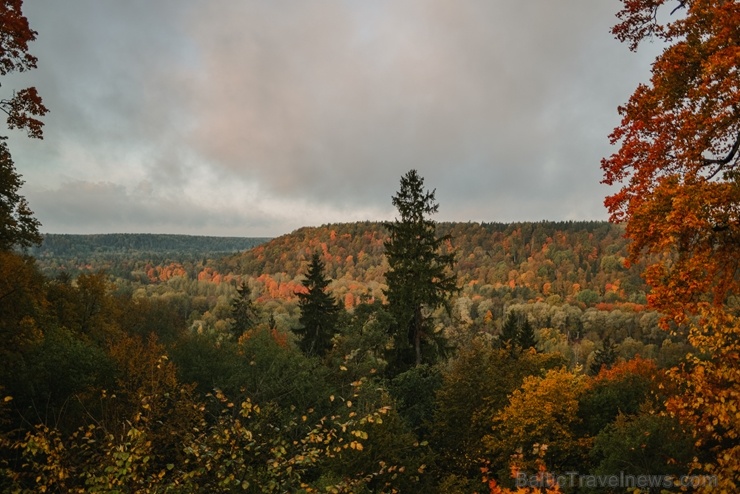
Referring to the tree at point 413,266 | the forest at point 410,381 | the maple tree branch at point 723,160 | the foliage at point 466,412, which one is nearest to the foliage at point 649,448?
the forest at point 410,381

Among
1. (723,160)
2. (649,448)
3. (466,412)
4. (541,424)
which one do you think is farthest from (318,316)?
(723,160)

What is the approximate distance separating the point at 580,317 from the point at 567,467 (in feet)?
414

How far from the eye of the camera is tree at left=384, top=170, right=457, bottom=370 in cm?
2312

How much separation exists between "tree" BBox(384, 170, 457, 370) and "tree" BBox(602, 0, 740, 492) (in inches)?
597

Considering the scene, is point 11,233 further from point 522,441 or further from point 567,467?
point 567,467

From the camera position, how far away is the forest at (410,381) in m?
6.85

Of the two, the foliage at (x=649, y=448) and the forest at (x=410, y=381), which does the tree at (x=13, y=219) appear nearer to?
the forest at (x=410, y=381)

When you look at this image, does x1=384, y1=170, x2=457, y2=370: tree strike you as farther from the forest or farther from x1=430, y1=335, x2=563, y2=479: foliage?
x1=430, y1=335, x2=563, y2=479: foliage

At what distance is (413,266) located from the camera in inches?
912

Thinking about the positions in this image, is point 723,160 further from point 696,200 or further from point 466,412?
point 466,412

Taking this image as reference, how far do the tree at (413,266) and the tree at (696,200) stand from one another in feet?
49.8

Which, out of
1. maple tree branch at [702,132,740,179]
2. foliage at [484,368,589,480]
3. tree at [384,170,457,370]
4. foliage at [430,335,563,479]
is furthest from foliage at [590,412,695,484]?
maple tree branch at [702,132,740,179]

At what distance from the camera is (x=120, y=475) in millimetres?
6199

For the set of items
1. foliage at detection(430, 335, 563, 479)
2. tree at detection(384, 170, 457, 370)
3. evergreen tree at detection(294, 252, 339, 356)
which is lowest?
foliage at detection(430, 335, 563, 479)
